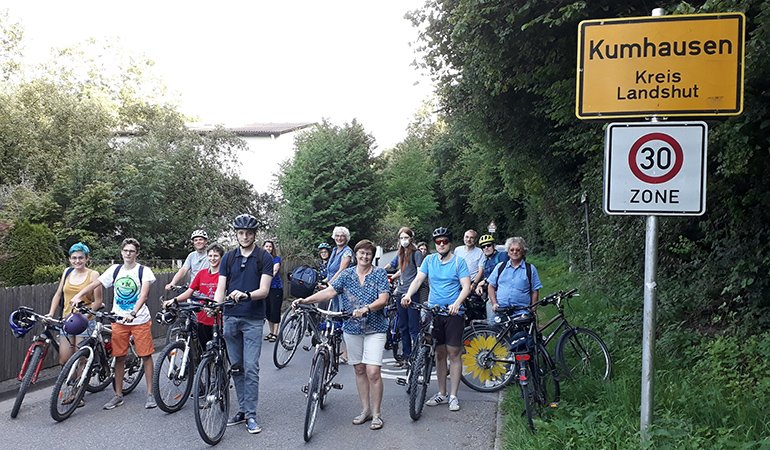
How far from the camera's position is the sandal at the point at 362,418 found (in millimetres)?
6730

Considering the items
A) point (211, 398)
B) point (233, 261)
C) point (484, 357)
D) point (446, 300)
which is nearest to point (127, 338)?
point (233, 261)

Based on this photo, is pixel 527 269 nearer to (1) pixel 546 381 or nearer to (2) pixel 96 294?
(1) pixel 546 381

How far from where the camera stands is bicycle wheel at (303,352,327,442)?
611cm

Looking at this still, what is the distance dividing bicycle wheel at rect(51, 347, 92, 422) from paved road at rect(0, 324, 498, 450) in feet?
0.39

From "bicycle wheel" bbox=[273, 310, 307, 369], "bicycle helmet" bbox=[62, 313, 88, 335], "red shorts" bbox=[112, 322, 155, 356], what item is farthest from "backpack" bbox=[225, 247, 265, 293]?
"bicycle wheel" bbox=[273, 310, 307, 369]

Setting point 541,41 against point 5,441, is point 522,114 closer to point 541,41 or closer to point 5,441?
point 541,41

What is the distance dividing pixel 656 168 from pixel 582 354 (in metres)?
3.94

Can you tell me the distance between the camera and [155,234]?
25047mm

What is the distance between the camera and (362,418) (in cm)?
676

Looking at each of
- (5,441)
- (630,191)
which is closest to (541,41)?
(630,191)

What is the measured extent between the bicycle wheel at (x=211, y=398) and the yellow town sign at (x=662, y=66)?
12.6ft

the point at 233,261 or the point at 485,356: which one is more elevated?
the point at 233,261

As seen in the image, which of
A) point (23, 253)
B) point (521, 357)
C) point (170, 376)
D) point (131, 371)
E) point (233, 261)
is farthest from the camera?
point (23, 253)

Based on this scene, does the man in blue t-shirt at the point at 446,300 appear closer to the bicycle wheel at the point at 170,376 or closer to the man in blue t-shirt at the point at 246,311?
the man in blue t-shirt at the point at 246,311
